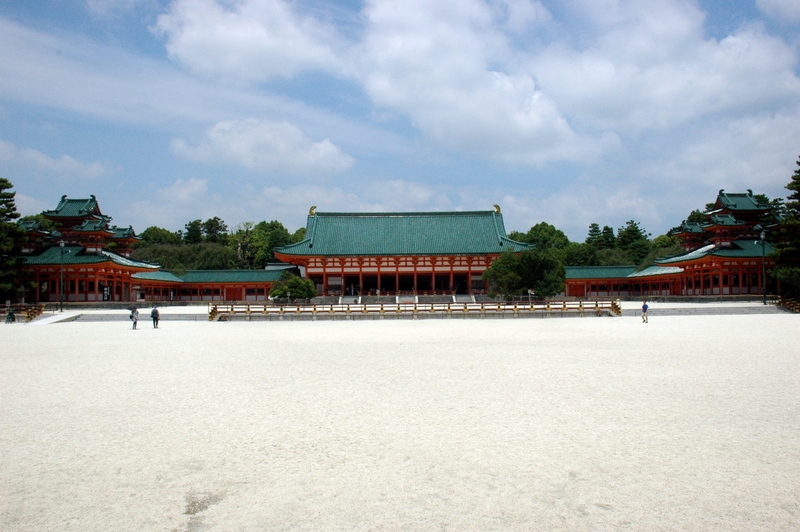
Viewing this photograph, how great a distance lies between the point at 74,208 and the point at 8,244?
8508mm

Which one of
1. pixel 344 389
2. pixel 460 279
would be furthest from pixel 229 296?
pixel 344 389

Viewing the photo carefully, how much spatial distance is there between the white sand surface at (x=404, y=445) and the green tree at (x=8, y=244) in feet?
103

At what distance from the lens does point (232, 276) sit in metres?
51.7

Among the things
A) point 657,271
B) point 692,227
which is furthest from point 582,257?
point 692,227

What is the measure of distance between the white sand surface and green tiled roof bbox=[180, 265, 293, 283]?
129ft

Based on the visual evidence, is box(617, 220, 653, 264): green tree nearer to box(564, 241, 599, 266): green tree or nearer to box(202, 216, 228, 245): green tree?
box(564, 241, 599, 266): green tree

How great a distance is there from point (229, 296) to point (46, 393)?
146ft

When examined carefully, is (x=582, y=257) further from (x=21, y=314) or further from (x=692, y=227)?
(x=21, y=314)

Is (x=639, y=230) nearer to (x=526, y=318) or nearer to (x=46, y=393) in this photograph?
(x=526, y=318)

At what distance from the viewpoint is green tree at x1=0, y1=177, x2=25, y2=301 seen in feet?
119

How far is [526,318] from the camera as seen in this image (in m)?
29.2

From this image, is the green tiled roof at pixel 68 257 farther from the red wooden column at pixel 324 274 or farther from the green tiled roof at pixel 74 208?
the red wooden column at pixel 324 274

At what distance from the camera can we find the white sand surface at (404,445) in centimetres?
427

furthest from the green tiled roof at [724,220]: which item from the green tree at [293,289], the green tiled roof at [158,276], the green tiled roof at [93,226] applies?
the green tiled roof at [93,226]
